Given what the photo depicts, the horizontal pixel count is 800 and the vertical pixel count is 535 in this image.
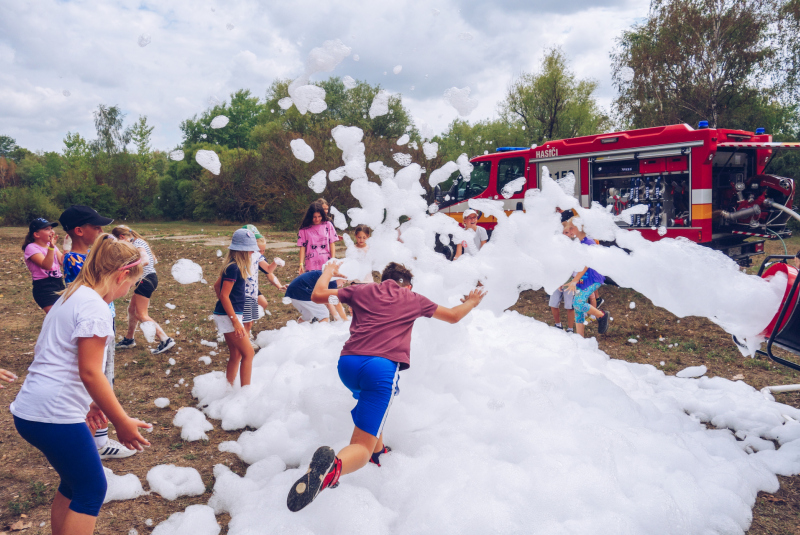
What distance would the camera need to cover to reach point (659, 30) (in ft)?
66.4

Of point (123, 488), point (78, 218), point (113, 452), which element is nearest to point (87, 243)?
point (78, 218)

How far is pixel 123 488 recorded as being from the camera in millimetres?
3205

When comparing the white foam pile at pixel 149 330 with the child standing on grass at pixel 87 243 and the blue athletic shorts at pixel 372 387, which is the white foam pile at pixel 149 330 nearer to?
the child standing on grass at pixel 87 243

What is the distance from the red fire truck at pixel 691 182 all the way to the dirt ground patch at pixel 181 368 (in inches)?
65.0

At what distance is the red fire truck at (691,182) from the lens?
860 centimetres

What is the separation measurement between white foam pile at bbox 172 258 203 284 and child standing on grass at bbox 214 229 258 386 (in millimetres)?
4064

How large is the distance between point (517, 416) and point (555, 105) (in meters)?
25.0

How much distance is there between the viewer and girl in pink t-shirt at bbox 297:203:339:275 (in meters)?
6.58

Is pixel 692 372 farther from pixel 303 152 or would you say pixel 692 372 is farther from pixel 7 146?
pixel 7 146

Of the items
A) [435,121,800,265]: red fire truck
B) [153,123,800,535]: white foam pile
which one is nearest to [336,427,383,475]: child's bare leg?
[153,123,800,535]: white foam pile

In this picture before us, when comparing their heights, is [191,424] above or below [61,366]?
below


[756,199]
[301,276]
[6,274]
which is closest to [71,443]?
[301,276]

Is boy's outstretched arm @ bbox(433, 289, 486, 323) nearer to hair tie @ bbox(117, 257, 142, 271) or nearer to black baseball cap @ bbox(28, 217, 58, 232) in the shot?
hair tie @ bbox(117, 257, 142, 271)

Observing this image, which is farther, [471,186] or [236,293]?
[471,186]
